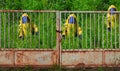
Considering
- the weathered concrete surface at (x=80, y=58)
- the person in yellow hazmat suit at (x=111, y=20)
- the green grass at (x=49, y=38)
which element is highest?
the person in yellow hazmat suit at (x=111, y=20)

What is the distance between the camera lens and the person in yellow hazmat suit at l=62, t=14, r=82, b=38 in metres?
10.4

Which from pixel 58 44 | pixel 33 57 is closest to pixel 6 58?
pixel 33 57

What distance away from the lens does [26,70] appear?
9695mm

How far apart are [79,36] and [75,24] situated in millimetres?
432

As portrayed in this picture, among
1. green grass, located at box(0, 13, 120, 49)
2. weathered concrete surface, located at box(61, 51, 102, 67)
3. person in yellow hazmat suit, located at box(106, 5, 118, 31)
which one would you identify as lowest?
weathered concrete surface, located at box(61, 51, 102, 67)

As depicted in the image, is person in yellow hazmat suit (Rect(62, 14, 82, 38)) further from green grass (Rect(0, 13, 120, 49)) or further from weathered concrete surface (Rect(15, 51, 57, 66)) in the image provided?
weathered concrete surface (Rect(15, 51, 57, 66))

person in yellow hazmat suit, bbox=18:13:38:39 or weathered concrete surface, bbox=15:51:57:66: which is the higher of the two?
person in yellow hazmat suit, bbox=18:13:38:39

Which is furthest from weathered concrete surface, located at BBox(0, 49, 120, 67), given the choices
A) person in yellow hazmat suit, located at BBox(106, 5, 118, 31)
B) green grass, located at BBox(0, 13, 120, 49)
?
person in yellow hazmat suit, located at BBox(106, 5, 118, 31)

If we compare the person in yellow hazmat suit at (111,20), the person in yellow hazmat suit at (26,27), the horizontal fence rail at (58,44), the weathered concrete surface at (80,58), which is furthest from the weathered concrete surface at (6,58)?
the person in yellow hazmat suit at (111,20)

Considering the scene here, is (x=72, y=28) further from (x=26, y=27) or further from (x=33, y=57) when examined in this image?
(x=33, y=57)

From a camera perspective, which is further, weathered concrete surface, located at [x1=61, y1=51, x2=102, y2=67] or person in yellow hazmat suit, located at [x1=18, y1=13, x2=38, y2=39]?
person in yellow hazmat suit, located at [x1=18, y1=13, x2=38, y2=39]

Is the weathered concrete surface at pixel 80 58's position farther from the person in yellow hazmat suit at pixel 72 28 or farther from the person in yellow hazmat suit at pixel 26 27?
the person in yellow hazmat suit at pixel 26 27

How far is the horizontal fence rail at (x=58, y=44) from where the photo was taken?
9742 millimetres

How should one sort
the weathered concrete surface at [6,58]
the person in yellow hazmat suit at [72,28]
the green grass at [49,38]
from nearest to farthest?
1. the weathered concrete surface at [6,58]
2. the green grass at [49,38]
3. the person in yellow hazmat suit at [72,28]
